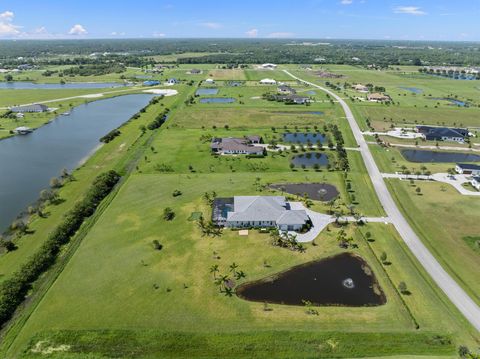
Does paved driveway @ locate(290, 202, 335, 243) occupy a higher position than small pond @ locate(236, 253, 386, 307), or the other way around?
paved driveway @ locate(290, 202, 335, 243)

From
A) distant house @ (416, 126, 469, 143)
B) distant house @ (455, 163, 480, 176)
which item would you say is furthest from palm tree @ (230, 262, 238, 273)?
distant house @ (416, 126, 469, 143)

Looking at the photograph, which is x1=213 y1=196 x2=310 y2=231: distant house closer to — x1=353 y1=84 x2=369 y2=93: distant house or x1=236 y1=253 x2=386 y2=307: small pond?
x1=236 y1=253 x2=386 y2=307: small pond

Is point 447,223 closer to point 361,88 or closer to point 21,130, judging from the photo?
point 21,130

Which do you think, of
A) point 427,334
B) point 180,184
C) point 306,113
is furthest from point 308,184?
point 306,113

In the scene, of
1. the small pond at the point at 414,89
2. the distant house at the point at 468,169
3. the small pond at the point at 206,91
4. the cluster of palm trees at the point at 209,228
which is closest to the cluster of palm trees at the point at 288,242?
the cluster of palm trees at the point at 209,228

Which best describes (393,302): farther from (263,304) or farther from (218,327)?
(218,327)

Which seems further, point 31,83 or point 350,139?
point 31,83

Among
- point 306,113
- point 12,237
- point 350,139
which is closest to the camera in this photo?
point 12,237
